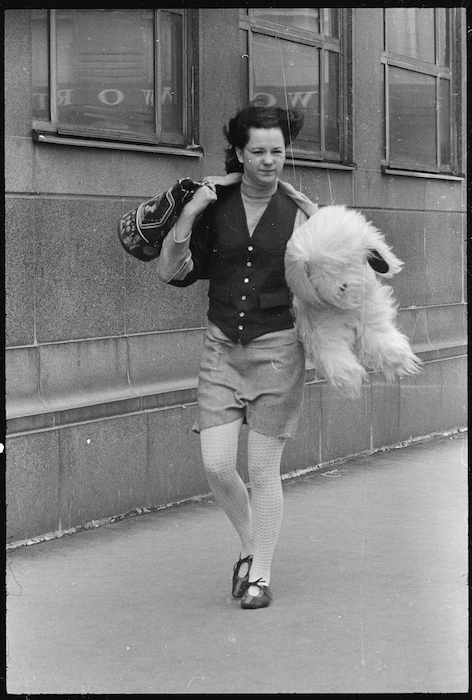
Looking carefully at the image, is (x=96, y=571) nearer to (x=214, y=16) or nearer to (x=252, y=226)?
(x=252, y=226)

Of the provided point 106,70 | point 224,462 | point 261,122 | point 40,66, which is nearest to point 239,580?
point 224,462

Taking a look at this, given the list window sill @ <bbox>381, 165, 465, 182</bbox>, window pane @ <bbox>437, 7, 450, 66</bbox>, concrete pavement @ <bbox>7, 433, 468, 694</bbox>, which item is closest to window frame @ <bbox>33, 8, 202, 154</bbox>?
concrete pavement @ <bbox>7, 433, 468, 694</bbox>

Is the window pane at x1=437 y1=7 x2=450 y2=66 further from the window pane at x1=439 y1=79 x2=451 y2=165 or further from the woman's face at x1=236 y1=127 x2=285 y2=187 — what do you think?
the woman's face at x1=236 y1=127 x2=285 y2=187

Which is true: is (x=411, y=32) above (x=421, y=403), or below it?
above

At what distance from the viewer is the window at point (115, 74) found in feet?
22.1

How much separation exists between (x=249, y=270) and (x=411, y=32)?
5550 mm

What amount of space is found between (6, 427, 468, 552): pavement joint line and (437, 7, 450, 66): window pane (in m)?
3.05

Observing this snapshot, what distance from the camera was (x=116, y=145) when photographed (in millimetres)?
7180

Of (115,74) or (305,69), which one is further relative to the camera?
(305,69)

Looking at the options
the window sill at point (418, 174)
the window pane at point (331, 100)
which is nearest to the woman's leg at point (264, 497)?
the window pane at point (331, 100)

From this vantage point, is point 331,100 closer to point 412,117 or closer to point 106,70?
point 412,117

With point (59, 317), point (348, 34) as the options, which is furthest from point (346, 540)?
point (348, 34)

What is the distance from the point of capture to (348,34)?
373 inches

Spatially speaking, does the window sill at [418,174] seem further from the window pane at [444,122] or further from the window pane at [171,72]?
the window pane at [171,72]
